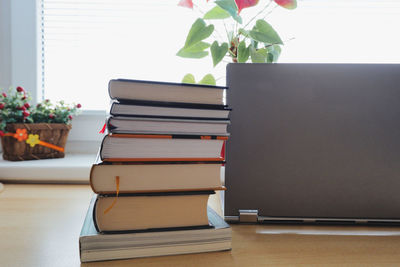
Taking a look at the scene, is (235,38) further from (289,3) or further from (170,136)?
(170,136)

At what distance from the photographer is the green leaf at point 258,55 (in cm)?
62

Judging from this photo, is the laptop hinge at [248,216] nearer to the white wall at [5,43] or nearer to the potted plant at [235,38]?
the potted plant at [235,38]

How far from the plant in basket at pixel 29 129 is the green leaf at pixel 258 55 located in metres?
0.66

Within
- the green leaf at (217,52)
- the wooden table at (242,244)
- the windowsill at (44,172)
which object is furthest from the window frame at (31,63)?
the green leaf at (217,52)

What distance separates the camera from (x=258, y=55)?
625mm

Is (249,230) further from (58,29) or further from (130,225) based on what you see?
(58,29)

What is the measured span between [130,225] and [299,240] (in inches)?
10.6

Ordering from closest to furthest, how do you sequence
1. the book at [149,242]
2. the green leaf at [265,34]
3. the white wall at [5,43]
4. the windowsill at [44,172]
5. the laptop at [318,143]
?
the book at [149,242] < the laptop at [318,143] < the green leaf at [265,34] < the windowsill at [44,172] < the white wall at [5,43]

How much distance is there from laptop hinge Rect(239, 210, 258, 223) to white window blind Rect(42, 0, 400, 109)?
0.75 m

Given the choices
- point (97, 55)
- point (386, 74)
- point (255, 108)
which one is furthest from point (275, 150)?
point (97, 55)

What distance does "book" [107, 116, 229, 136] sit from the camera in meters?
0.39

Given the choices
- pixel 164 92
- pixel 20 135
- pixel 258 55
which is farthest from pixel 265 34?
pixel 20 135

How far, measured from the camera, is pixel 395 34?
1.17 meters

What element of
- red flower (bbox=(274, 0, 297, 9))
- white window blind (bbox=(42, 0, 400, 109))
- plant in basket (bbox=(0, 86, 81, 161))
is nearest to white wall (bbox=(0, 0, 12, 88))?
white window blind (bbox=(42, 0, 400, 109))
